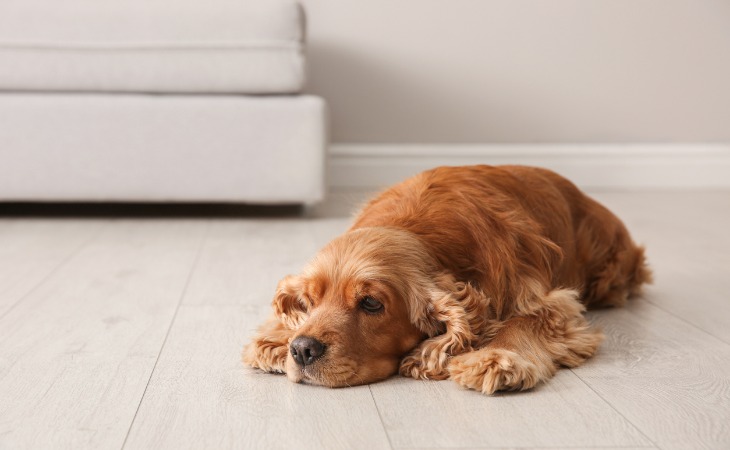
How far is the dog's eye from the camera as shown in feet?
5.33

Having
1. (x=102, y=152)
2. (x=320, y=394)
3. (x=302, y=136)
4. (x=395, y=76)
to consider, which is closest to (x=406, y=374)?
(x=320, y=394)

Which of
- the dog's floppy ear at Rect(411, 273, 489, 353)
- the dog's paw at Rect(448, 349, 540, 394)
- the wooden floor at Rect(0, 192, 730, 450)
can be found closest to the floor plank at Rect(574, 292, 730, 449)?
the wooden floor at Rect(0, 192, 730, 450)

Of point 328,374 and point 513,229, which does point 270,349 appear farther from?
point 513,229

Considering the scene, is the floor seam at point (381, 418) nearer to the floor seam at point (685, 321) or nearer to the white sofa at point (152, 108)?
the floor seam at point (685, 321)

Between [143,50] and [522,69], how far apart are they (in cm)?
211

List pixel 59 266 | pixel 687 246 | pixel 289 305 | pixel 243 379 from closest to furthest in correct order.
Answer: pixel 243 379 < pixel 289 305 < pixel 59 266 < pixel 687 246

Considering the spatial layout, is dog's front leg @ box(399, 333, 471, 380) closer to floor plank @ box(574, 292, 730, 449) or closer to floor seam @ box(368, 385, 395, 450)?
floor seam @ box(368, 385, 395, 450)

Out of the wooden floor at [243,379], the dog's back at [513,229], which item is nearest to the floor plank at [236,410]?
the wooden floor at [243,379]

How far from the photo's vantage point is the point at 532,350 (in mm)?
1695

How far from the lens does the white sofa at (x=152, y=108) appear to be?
3.49 meters

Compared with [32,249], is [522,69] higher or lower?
higher

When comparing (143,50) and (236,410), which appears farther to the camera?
(143,50)

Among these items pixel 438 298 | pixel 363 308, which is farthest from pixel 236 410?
pixel 438 298

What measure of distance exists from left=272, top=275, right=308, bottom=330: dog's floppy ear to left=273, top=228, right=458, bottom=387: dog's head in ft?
0.11
